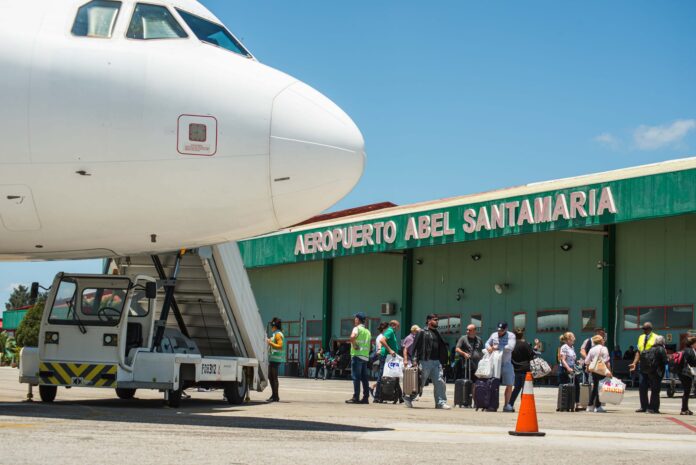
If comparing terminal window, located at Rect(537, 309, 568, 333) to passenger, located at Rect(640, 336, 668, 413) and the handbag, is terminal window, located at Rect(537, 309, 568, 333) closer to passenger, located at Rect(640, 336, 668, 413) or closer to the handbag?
the handbag

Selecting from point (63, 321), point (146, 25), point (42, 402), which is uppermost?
point (146, 25)

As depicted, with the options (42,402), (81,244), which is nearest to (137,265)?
(42,402)

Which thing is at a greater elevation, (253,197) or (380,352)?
(253,197)

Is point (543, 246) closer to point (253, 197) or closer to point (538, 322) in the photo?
point (538, 322)

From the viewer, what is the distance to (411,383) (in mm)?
19594

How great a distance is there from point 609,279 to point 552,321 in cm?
306

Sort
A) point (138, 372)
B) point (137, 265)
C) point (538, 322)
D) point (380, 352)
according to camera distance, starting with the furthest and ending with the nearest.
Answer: point (538, 322) < point (380, 352) < point (137, 265) < point (138, 372)

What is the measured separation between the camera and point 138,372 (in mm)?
15086

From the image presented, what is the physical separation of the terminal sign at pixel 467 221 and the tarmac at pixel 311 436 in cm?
1546

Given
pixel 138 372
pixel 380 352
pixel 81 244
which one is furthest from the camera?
pixel 380 352

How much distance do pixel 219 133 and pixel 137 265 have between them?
24.2ft

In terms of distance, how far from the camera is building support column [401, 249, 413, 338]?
141ft

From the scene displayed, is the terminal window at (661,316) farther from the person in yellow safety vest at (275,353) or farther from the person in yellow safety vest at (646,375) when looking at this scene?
the person in yellow safety vest at (275,353)

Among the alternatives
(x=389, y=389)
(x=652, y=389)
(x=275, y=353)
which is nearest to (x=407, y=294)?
(x=389, y=389)
